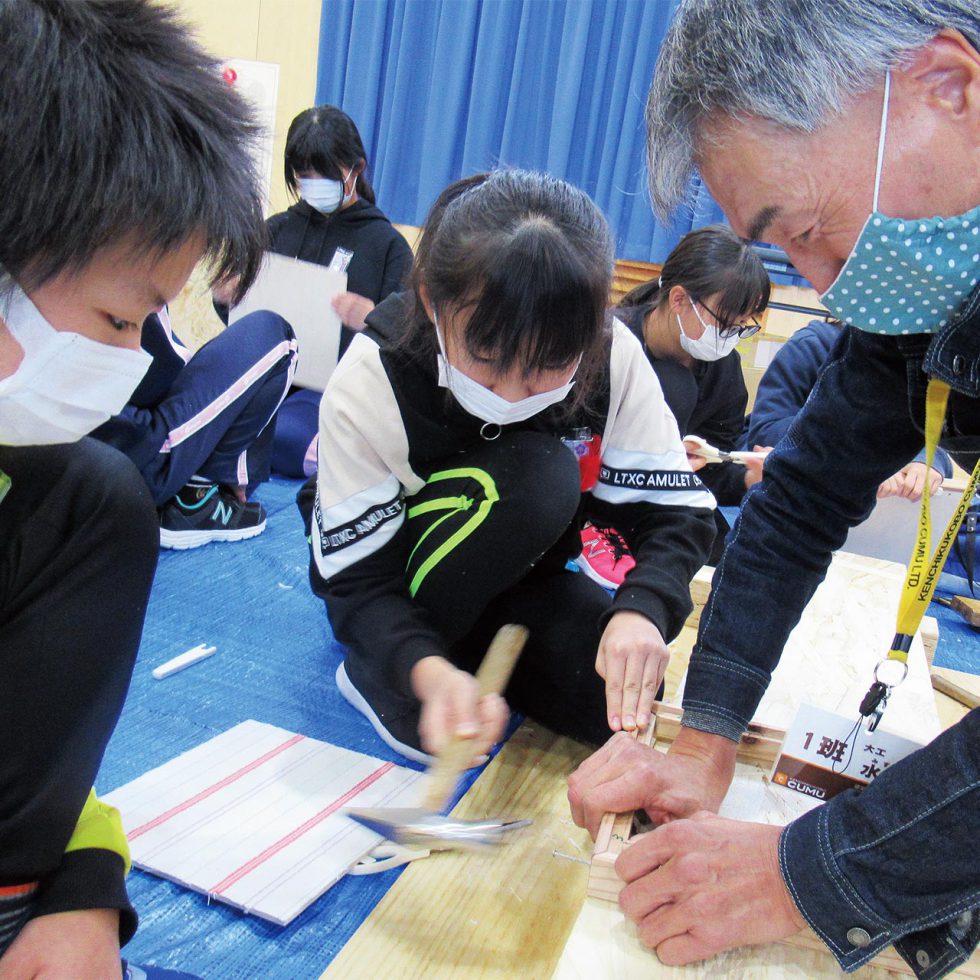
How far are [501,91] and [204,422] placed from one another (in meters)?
2.22

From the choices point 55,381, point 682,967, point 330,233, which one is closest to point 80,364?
point 55,381

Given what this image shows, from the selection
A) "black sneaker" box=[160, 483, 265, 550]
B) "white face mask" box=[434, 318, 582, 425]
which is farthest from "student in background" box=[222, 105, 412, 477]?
"white face mask" box=[434, 318, 582, 425]

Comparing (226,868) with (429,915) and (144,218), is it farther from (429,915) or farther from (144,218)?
(144,218)

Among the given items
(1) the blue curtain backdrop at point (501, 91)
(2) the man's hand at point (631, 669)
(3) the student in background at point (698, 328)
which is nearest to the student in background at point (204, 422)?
(3) the student in background at point (698, 328)

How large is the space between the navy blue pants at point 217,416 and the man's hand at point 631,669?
46.1 inches

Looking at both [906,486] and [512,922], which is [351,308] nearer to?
[906,486]

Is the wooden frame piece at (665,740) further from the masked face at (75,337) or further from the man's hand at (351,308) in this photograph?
the man's hand at (351,308)

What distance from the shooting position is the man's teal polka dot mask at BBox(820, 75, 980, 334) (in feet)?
2.29

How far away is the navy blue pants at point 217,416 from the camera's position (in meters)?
1.94

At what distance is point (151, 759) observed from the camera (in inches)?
45.5

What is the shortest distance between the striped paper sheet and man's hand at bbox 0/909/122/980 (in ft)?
0.67

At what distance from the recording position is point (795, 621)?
1.05 meters

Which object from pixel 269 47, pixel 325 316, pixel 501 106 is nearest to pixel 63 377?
pixel 325 316

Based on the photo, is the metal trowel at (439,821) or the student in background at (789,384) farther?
the student in background at (789,384)
